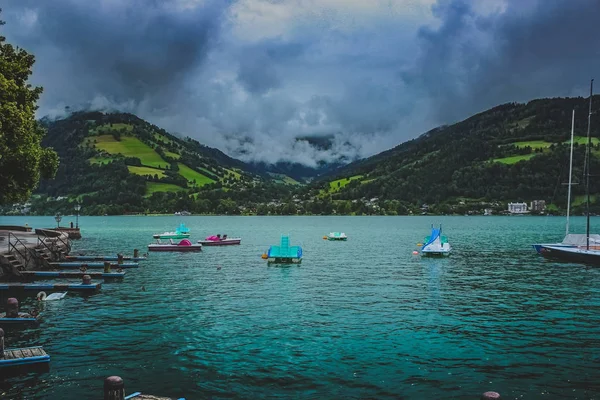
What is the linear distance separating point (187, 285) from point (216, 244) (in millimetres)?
50216

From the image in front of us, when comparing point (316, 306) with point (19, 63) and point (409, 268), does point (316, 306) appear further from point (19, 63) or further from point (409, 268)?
point (19, 63)

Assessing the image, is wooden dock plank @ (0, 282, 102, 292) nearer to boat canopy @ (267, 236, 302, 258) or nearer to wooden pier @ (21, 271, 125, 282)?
wooden pier @ (21, 271, 125, 282)

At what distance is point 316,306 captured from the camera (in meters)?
34.9

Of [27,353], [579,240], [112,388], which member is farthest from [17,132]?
[579,240]

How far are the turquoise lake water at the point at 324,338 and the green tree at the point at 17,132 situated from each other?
18.1 metres

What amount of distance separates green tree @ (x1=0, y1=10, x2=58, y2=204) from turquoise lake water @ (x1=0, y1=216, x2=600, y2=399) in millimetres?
18079

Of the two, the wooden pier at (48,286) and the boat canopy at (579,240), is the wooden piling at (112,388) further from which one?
the boat canopy at (579,240)

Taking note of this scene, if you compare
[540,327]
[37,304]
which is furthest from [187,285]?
[540,327]

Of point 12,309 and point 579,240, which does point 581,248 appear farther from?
point 12,309

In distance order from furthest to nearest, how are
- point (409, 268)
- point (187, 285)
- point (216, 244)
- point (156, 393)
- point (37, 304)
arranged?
point (216, 244) → point (409, 268) → point (187, 285) → point (37, 304) → point (156, 393)

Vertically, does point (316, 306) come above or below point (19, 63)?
below

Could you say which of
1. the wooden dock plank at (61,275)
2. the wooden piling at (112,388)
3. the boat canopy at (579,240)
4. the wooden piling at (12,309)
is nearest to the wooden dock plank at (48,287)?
the wooden dock plank at (61,275)

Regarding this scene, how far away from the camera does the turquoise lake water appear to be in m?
19.1

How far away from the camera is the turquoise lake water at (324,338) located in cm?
1909
